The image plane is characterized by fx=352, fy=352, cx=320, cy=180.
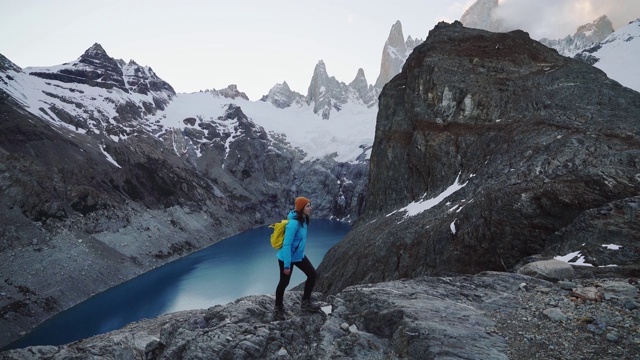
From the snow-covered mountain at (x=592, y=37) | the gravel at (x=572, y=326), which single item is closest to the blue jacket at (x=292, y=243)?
the gravel at (x=572, y=326)

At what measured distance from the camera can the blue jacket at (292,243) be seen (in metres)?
9.26

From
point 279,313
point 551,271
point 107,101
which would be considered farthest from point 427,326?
point 107,101

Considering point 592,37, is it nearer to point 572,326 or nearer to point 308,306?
point 572,326

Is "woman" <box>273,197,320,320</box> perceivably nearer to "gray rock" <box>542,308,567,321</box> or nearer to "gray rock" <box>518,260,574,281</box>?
"gray rock" <box>542,308,567,321</box>

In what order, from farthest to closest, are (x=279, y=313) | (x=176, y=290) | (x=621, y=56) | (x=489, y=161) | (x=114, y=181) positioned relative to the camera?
(x=621, y=56), (x=114, y=181), (x=176, y=290), (x=489, y=161), (x=279, y=313)

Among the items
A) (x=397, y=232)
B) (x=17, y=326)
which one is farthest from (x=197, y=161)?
(x=397, y=232)

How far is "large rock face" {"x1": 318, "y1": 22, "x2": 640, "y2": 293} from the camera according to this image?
1970 centimetres

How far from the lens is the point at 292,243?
9523 millimetres

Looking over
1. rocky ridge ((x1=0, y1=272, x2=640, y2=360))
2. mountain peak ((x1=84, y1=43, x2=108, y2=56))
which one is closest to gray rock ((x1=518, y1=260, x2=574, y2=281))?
rocky ridge ((x1=0, y1=272, x2=640, y2=360))

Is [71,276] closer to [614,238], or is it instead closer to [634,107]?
[614,238]

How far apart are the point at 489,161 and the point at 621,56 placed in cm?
11082

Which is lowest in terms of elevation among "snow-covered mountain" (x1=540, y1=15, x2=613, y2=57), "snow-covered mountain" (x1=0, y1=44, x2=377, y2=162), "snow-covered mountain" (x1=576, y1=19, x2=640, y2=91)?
"snow-covered mountain" (x1=0, y1=44, x2=377, y2=162)

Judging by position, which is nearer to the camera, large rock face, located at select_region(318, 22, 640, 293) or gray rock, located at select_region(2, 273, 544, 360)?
gray rock, located at select_region(2, 273, 544, 360)

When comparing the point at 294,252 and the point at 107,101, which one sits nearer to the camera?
the point at 294,252
